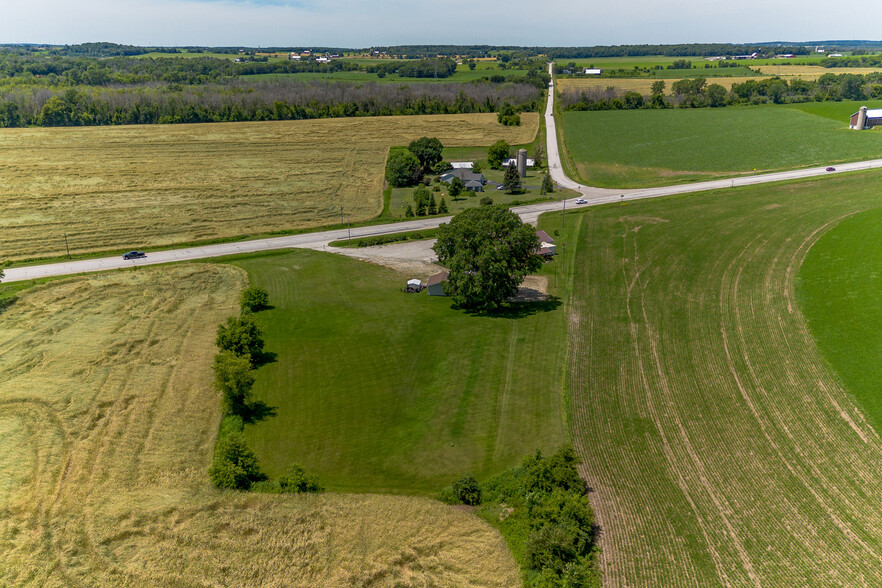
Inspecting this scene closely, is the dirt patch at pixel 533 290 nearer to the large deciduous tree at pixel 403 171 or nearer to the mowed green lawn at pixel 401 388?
the mowed green lawn at pixel 401 388

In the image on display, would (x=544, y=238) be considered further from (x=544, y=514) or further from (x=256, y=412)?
(x=544, y=514)

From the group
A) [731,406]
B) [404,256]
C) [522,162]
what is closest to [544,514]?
[731,406]

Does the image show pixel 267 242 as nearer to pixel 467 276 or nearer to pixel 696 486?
pixel 467 276

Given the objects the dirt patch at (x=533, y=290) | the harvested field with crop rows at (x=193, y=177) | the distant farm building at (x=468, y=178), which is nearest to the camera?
the dirt patch at (x=533, y=290)

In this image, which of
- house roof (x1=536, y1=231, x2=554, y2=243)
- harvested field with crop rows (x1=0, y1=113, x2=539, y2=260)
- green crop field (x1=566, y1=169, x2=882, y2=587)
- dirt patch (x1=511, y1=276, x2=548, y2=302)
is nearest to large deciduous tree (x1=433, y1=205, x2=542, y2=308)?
dirt patch (x1=511, y1=276, x2=548, y2=302)

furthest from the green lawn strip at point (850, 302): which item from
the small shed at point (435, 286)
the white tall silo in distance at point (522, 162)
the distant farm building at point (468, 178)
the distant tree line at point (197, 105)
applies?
the distant tree line at point (197, 105)
